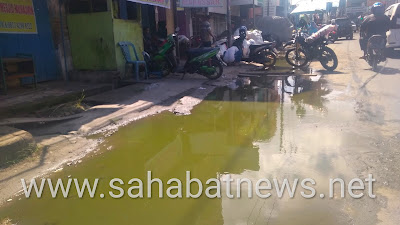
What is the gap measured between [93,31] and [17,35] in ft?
5.94

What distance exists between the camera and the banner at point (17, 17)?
6.93 m

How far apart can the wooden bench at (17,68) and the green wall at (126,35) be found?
6.93ft

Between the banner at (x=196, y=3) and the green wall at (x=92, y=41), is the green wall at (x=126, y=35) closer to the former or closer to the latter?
the green wall at (x=92, y=41)

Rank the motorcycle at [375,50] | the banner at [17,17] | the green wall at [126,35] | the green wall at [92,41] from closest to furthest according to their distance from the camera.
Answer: the banner at [17,17] < the green wall at [92,41] < the green wall at [126,35] < the motorcycle at [375,50]

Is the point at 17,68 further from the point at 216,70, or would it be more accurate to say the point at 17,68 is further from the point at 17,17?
the point at 216,70

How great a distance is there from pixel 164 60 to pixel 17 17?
389 centimetres

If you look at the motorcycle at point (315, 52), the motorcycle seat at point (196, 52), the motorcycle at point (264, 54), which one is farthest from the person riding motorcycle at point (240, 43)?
the motorcycle seat at point (196, 52)

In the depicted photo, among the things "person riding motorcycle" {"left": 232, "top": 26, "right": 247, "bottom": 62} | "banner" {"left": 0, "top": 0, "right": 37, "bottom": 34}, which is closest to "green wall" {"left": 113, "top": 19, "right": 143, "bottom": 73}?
"banner" {"left": 0, "top": 0, "right": 37, "bottom": 34}

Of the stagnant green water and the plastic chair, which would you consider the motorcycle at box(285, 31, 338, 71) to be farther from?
the plastic chair

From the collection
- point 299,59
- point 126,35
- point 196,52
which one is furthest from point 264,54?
point 126,35

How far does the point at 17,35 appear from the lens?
7.50m

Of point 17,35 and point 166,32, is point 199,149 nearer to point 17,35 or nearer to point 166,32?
point 17,35

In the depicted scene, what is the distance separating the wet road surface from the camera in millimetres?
2850

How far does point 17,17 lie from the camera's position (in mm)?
7273
